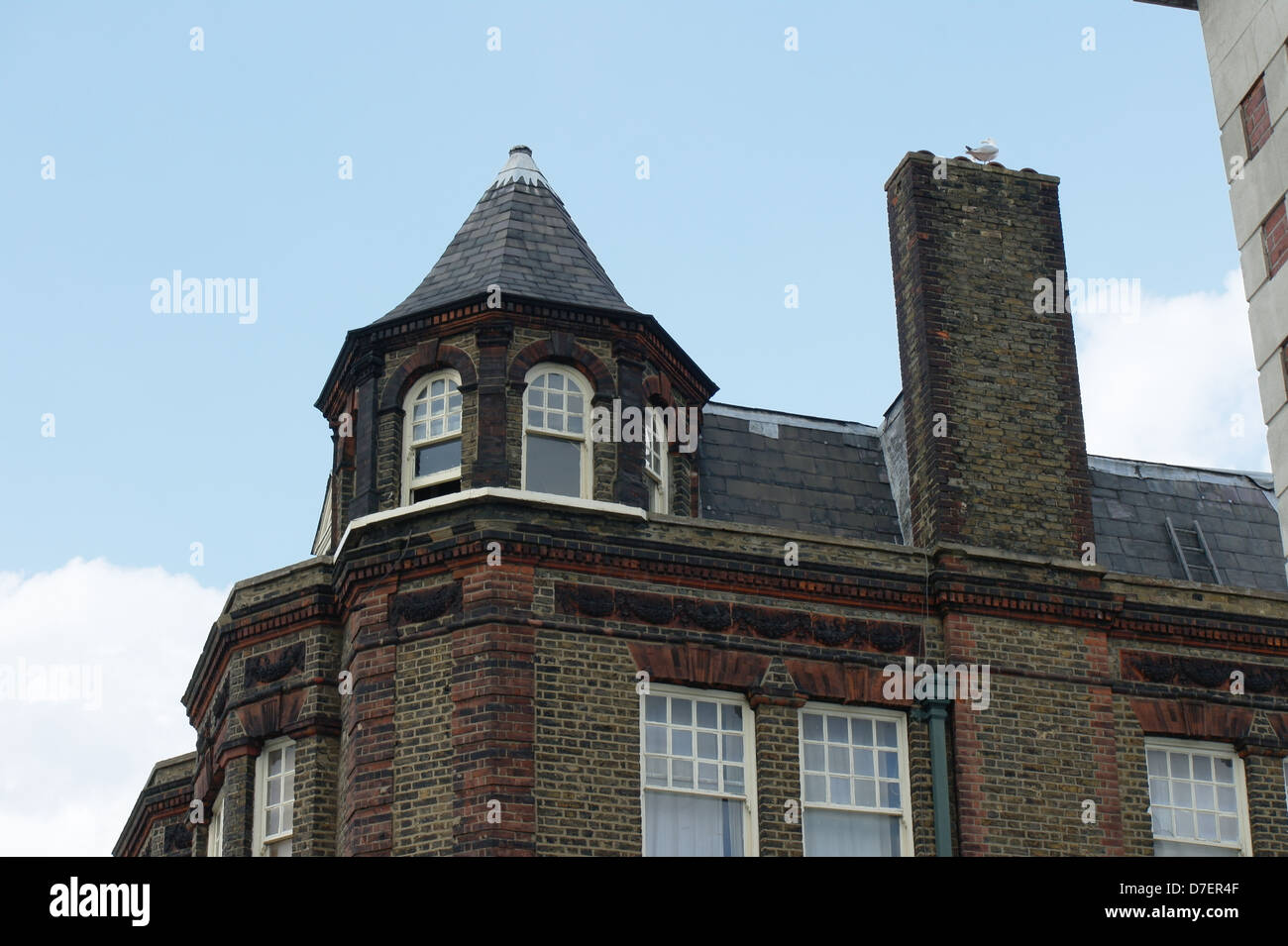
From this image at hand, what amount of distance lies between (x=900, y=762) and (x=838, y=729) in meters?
0.76

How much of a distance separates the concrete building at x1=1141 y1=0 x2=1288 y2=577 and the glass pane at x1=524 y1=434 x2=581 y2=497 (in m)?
8.13

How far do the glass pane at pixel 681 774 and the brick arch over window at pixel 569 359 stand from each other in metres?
4.50

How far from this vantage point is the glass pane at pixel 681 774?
22.7m

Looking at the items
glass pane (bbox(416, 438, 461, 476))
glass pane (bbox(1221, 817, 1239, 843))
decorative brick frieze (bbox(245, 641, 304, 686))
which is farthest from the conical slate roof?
glass pane (bbox(1221, 817, 1239, 843))

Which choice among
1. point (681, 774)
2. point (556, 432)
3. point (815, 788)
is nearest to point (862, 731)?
point (815, 788)

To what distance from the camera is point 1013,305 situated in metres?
26.6

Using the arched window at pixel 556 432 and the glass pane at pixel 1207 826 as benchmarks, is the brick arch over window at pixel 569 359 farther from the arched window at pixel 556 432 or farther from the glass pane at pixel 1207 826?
the glass pane at pixel 1207 826

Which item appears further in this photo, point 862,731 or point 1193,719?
point 1193,719

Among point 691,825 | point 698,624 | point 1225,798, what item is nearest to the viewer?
point 691,825

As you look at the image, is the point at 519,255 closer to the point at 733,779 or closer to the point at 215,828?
the point at 733,779

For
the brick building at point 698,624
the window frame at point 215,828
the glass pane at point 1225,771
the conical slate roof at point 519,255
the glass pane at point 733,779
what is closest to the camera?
the brick building at point 698,624

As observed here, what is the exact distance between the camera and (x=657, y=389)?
84.3 ft

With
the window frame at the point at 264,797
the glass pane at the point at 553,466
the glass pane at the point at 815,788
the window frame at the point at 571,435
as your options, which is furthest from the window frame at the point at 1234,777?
the window frame at the point at 264,797
